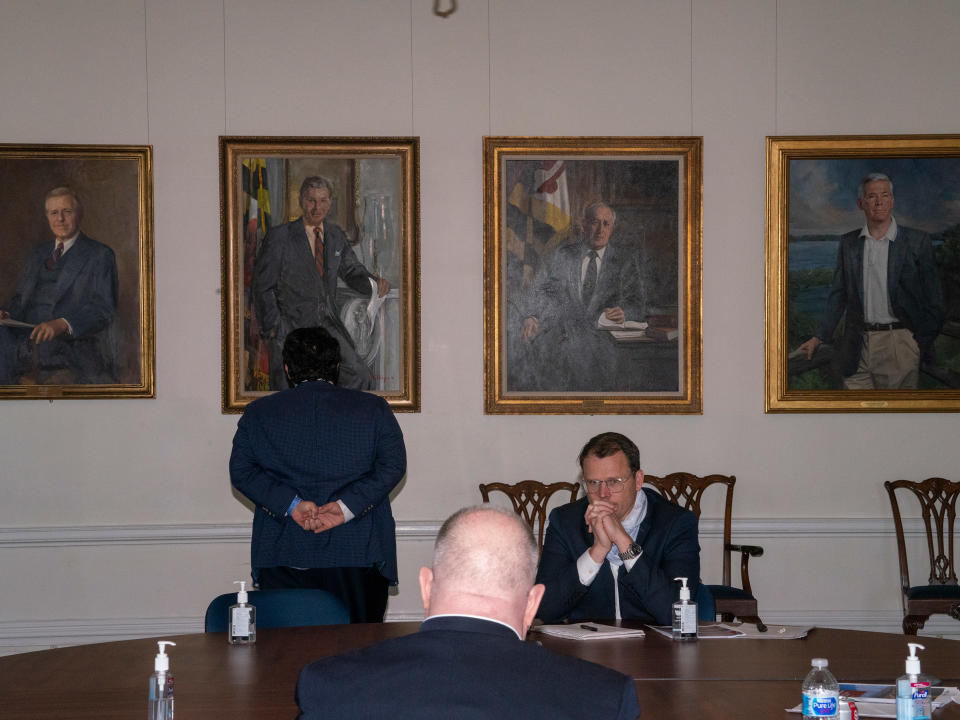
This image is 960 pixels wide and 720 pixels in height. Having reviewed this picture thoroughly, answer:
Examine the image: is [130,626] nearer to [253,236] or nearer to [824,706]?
[253,236]

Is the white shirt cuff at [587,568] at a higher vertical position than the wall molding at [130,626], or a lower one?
higher

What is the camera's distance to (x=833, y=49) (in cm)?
655

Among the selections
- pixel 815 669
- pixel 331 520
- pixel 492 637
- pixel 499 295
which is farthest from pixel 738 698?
pixel 499 295

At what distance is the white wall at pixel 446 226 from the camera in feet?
20.9

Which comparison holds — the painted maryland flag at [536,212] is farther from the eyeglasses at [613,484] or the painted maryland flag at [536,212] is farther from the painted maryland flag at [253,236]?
the eyeglasses at [613,484]

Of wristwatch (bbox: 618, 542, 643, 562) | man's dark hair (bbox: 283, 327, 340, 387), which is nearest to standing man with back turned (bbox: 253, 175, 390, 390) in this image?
man's dark hair (bbox: 283, 327, 340, 387)

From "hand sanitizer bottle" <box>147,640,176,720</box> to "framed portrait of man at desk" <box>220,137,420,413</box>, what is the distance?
12.3 ft

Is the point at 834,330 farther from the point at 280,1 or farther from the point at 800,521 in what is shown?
the point at 280,1

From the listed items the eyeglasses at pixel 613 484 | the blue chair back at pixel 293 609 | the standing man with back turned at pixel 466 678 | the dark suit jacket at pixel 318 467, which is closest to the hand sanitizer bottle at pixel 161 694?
the standing man with back turned at pixel 466 678

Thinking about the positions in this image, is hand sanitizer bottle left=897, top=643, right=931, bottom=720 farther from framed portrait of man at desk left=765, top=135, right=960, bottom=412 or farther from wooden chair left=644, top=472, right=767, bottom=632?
framed portrait of man at desk left=765, top=135, right=960, bottom=412

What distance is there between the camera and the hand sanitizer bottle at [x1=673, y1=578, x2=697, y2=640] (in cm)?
349

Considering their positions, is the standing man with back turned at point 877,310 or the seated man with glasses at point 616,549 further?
the standing man with back turned at point 877,310

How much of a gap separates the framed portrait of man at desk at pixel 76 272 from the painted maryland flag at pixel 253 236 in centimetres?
56

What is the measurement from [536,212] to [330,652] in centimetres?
372
